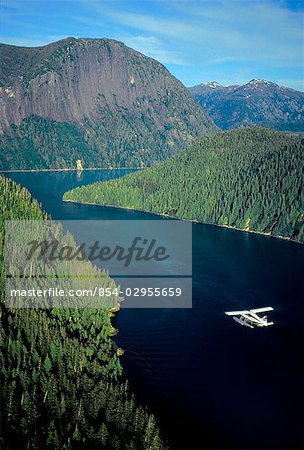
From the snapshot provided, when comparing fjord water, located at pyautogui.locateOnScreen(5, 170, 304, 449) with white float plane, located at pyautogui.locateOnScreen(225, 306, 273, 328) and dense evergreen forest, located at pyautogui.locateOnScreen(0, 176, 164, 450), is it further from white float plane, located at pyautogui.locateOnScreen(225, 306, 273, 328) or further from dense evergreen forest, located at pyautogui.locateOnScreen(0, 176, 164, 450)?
dense evergreen forest, located at pyautogui.locateOnScreen(0, 176, 164, 450)

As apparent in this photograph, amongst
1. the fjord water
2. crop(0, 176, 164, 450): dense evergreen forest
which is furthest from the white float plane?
crop(0, 176, 164, 450): dense evergreen forest

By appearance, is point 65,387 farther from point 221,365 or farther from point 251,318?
point 251,318

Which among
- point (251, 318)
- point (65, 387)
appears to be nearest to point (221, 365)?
point (251, 318)

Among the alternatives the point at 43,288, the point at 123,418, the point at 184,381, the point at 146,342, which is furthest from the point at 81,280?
the point at 123,418

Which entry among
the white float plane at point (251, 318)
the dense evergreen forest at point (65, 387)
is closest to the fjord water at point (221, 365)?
the white float plane at point (251, 318)

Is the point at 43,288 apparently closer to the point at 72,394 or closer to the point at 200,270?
the point at 72,394

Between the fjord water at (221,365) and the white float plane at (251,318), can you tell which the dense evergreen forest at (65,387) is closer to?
the fjord water at (221,365)
